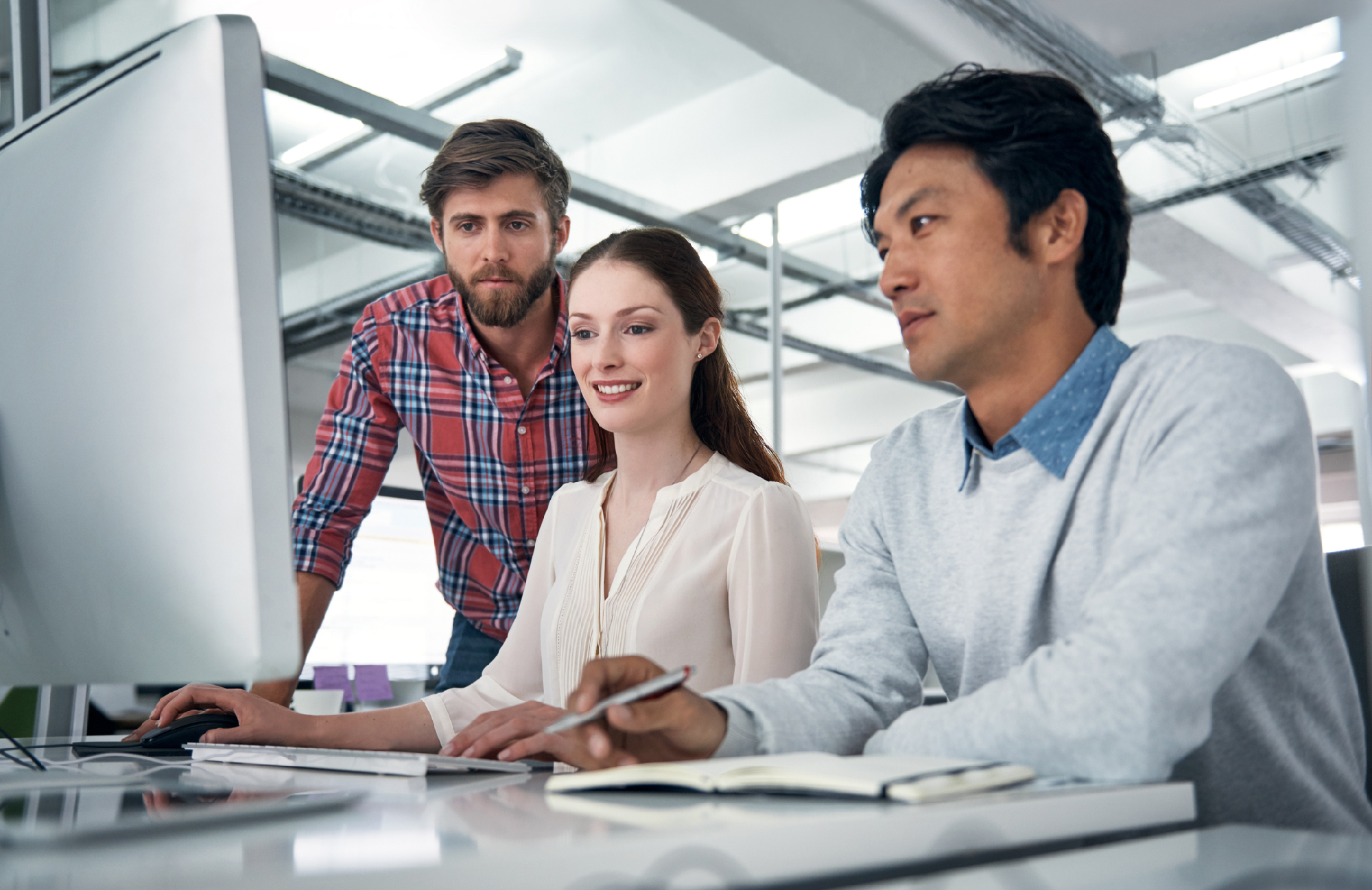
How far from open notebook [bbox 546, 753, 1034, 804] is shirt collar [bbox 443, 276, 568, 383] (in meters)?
1.17

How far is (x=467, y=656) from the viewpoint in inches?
68.8

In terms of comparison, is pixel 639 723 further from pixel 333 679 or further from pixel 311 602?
pixel 333 679

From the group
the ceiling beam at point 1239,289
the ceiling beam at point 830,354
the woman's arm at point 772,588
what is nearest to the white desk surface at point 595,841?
the woman's arm at point 772,588

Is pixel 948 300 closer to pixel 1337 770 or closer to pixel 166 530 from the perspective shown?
pixel 1337 770

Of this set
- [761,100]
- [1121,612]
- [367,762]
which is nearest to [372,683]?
[367,762]

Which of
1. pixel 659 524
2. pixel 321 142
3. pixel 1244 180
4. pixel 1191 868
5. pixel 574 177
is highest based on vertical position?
pixel 321 142

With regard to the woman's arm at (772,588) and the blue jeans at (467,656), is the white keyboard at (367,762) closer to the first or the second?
the woman's arm at (772,588)

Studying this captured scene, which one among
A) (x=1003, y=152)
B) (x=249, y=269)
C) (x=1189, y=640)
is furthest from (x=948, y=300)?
(x=249, y=269)

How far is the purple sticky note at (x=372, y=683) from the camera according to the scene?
2160mm

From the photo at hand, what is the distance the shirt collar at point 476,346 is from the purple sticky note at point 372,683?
77cm

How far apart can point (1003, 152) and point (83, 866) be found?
0.99 m

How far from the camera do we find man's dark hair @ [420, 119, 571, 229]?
68.6 inches

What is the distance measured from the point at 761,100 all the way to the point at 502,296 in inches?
118

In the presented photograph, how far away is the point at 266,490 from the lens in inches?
21.1
